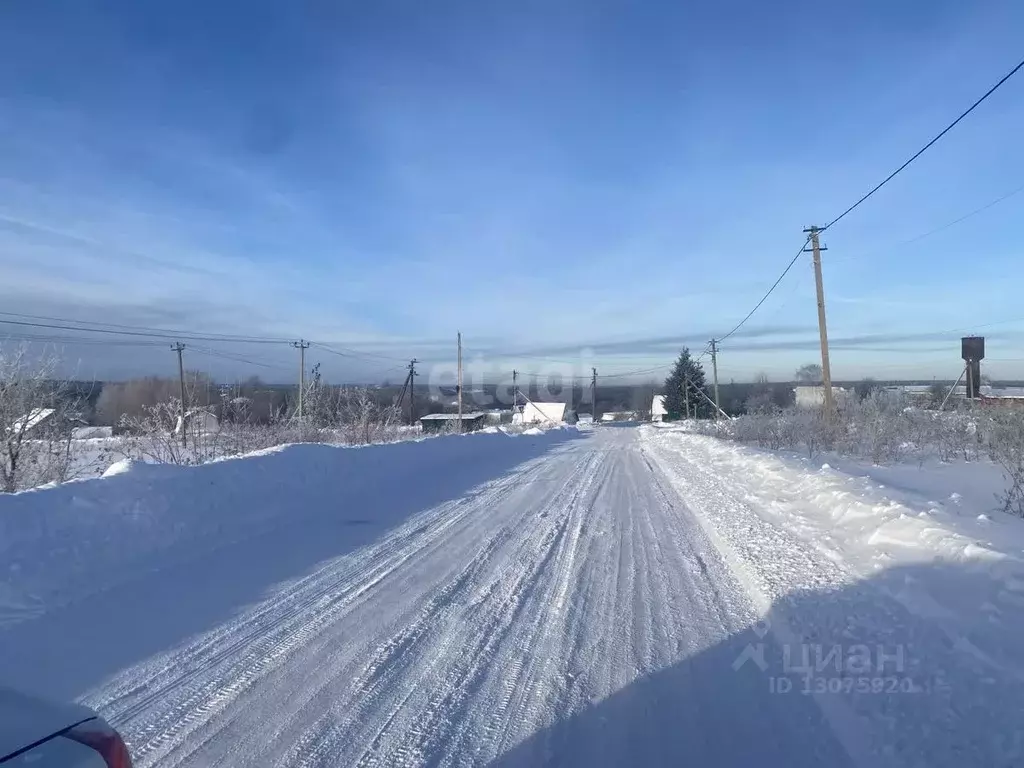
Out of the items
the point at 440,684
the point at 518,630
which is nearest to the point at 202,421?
the point at 518,630

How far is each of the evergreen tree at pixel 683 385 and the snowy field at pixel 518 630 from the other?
71382 mm

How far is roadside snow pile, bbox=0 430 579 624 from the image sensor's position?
23.5 feet

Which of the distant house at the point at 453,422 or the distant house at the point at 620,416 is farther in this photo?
the distant house at the point at 620,416

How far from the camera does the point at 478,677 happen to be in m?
4.91

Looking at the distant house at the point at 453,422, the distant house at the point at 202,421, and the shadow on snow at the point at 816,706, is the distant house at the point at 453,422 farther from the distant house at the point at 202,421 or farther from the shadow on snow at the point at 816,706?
the shadow on snow at the point at 816,706

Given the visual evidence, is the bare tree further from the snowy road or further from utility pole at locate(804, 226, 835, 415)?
utility pole at locate(804, 226, 835, 415)

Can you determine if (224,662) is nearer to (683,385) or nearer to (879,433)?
(879,433)

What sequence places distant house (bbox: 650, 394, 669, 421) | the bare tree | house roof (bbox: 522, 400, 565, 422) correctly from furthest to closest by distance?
1. distant house (bbox: 650, 394, 669, 421)
2. house roof (bbox: 522, 400, 565, 422)
3. the bare tree

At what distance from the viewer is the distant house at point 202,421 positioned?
24.1m

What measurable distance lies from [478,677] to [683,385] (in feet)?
266

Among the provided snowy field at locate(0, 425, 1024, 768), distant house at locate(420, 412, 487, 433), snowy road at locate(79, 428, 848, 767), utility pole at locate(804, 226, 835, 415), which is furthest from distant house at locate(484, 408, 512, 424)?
snowy road at locate(79, 428, 848, 767)

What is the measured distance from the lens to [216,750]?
3912 millimetres

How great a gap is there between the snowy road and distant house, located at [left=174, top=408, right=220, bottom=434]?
17.8 metres

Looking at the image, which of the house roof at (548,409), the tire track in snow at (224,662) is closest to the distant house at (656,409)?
the house roof at (548,409)
